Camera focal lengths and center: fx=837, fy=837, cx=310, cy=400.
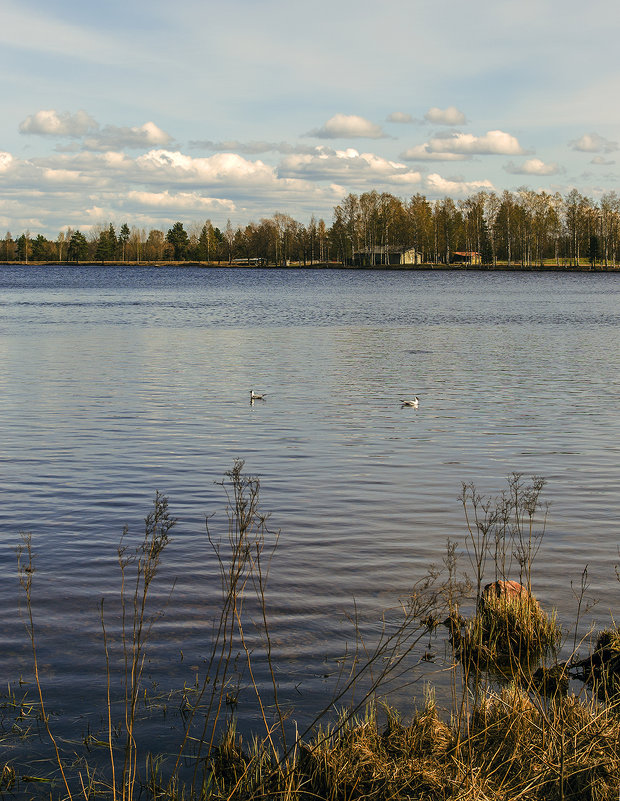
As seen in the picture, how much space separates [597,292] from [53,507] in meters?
89.0

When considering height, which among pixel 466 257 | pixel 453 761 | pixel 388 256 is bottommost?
pixel 453 761

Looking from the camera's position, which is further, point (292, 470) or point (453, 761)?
point (292, 470)

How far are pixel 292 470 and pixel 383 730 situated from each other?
8.84 meters

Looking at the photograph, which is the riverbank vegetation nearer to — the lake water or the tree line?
the lake water

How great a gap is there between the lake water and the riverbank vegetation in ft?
0.94

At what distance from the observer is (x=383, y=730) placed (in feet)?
17.8

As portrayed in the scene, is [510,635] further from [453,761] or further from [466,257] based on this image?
[466,257]

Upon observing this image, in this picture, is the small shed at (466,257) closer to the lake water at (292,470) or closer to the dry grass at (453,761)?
the lake water at (292,470)

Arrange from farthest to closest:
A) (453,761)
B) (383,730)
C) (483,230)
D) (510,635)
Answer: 1. (483,230)
2. (510,635)
3. (383,730)
4. (453,761)

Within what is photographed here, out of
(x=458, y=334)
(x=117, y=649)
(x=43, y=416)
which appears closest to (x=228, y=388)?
(x=43, y=416)

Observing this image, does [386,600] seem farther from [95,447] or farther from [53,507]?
[95,447]

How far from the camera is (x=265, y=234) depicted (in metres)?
195

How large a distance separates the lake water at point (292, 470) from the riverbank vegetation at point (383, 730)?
0.29m

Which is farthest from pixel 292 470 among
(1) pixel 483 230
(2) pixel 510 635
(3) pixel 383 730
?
(1) pixel 483 230
